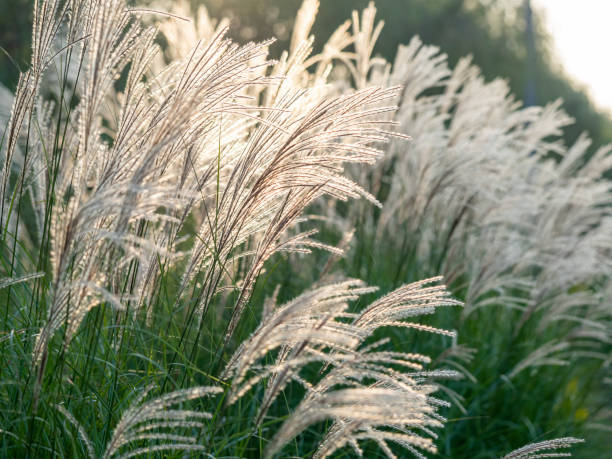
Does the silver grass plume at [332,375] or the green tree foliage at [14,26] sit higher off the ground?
the green tree foliage at [14,26]

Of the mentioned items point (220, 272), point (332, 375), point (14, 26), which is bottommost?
point (332, 375)

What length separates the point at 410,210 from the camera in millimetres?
3393

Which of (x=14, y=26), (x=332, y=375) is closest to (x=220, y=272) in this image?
(x=332, y=375)

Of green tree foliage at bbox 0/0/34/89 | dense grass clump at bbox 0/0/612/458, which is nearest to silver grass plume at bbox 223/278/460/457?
dense grass clump at bbox 0/0/612/458

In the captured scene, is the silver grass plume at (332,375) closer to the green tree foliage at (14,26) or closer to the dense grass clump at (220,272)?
the dense grass clump at (220,272)

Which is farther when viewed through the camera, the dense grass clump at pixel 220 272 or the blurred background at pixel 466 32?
the blurred background at pixel 466 32

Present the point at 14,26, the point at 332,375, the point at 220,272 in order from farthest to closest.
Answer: the point at 14,26
the point at 220,272
the point at 332,375

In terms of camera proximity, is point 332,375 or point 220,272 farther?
point 220,272

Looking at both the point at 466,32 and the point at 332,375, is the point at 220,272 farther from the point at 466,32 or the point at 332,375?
the point at 466,32

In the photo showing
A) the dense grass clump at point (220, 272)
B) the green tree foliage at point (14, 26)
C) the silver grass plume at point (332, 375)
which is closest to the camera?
the silver grass plume at point (332, 375)

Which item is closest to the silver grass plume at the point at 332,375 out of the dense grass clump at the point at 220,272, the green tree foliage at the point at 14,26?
the dense grass clump at the point at 220,272

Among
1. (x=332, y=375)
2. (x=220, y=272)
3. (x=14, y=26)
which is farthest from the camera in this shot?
(x=14, y=26)

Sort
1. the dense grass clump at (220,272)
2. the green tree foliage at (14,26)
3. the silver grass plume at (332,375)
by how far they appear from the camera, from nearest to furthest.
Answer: the silver grass plume at (332,375) < the dense grass clump at (220,272) < the green tree foliage at (14,26)

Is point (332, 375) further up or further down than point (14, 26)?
further down
